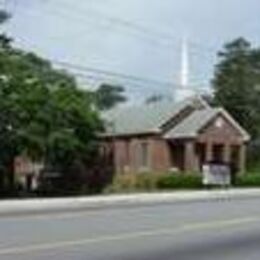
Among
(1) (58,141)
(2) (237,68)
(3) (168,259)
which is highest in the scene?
(2) (237,68)

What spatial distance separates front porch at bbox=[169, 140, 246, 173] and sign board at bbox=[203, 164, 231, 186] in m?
7.98

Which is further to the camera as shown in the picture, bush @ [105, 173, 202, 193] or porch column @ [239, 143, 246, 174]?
porch column @ [239, 143, 246, 174]

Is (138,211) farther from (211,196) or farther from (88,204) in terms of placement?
(211,196)

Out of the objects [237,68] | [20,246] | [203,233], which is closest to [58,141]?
[203,233]

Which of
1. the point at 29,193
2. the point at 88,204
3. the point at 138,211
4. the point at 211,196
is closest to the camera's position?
the point at 138,211

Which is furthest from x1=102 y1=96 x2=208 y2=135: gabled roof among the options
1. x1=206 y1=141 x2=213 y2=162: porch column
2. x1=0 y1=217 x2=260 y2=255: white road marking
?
x1=0 y1=217 x2=260 y2=255: white road marking

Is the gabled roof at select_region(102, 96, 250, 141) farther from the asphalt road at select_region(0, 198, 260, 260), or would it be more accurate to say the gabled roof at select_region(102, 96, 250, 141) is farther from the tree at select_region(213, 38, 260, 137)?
the asphalt road at select_region(0, 198, 260, 260)

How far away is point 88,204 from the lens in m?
37.2

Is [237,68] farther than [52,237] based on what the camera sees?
Yes

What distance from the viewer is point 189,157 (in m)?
62.3

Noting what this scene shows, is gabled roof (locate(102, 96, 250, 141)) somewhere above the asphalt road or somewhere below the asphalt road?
above

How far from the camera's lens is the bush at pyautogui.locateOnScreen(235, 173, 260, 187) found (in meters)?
57.0

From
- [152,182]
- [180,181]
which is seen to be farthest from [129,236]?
[152,182]

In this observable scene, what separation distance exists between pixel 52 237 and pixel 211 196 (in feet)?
79.8
